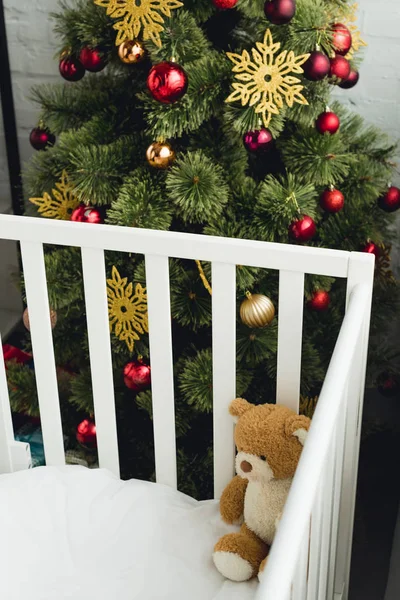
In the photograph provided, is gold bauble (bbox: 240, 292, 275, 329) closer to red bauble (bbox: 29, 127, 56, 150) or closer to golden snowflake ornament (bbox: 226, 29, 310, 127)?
golden snowflake ornament (bbox: 226, 29, 310, 127)

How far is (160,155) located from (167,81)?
12 cm

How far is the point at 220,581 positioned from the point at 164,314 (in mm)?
352

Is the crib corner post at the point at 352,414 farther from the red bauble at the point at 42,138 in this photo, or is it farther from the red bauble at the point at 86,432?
the red bauble at the point at 42,138

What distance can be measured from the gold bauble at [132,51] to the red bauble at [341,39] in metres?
0.29

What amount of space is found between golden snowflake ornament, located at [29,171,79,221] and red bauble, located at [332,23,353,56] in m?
0.49

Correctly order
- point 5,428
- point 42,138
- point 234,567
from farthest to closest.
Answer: point 42,138, point 5,428, point 234,567

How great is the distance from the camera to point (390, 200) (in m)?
1.30

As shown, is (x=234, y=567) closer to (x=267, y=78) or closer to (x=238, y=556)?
(x=238, y=556)

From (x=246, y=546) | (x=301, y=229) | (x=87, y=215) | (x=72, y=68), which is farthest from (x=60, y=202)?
(x=246, y=546)

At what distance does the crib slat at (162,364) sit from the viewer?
1019 mm

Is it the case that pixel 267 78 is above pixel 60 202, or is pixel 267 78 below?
above

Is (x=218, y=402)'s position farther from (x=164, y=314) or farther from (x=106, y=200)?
(x=106, y=200)

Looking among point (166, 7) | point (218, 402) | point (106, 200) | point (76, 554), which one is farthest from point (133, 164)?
point (76, 554)

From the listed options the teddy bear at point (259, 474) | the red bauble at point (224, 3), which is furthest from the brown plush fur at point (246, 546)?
the red bauble at point (224, 3)
